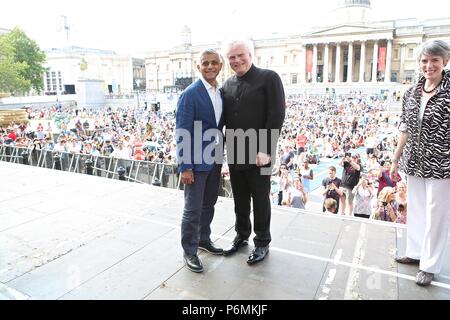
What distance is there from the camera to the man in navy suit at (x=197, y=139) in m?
3.44

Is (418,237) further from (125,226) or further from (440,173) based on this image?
(125,226)

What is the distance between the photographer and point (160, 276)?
3373mm

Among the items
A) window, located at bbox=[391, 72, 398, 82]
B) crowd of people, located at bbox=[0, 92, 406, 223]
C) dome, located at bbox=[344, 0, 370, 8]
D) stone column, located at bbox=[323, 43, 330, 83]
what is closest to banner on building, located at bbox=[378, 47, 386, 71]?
window, located at bbox=[391, 72, 398, 82]

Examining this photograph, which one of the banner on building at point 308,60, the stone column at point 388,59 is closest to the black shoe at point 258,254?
the stone column at point 388,59

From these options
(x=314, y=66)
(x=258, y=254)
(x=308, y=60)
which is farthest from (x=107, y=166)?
(x=308, y=60)

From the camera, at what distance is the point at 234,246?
12.8ft

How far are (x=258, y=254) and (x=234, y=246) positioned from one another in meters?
0.33

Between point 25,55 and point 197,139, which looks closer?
point 197,139

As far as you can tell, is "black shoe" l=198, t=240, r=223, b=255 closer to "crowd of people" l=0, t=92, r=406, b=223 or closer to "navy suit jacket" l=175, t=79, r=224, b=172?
"navy suit jacket" l=175, t=79, r=224, b=172

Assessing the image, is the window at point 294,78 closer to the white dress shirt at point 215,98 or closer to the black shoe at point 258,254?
the white dress shirt at point 215,98

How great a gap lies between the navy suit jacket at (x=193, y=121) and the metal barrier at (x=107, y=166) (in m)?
4.33

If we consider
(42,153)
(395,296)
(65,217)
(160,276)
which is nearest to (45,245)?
(65,217)

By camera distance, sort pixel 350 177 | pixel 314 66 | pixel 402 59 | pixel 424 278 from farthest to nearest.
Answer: pixel 314 66 → pixel 402 59 → pixel 350 177 → pixel 424 278

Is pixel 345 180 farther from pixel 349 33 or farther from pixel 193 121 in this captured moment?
pixel 349 33
